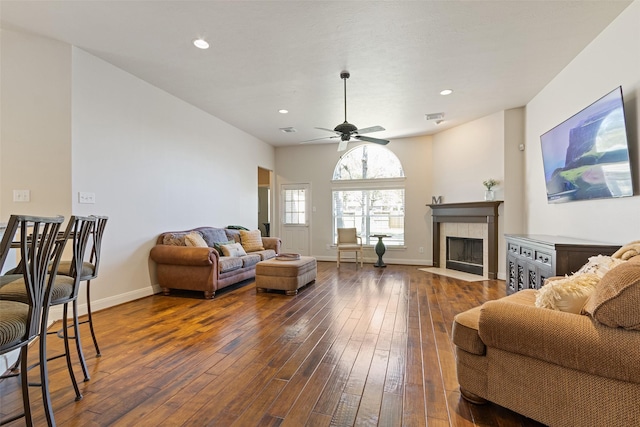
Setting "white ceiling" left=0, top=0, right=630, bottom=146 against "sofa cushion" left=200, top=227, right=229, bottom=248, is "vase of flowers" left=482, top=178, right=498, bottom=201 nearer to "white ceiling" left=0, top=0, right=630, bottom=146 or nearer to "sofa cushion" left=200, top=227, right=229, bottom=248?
"white ceiling" left=0, top=0, right=630, bottom=146

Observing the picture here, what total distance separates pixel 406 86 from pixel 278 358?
381cm

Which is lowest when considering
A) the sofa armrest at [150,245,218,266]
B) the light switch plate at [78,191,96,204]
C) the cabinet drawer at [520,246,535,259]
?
the sofa armrest at [150,245,218,266]

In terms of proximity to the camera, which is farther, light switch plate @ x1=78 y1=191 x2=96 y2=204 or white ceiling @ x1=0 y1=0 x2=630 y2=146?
light switch plate @ x1=78 y1=191 x2=96 y2=204

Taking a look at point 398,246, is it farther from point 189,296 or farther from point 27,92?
point 27,92

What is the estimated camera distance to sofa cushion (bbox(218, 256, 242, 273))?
4199mm

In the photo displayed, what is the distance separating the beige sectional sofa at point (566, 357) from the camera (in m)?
1.23

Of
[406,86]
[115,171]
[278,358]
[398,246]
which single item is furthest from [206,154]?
[398,246]

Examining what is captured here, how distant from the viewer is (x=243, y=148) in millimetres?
6574

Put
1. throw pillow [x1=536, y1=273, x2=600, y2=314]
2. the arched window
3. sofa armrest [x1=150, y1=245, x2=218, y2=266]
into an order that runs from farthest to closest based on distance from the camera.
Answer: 1. the arched window
2. sofa armrest [x1=150, y1=245, x2=218, y2=266]
3. throw pillow [x1=536, y1=273, x2=600, y2=314]

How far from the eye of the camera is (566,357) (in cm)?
136

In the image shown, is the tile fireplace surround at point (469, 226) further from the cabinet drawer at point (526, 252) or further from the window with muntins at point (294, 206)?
the window with muntins at point (294, 206)

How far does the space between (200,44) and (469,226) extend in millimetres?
5463

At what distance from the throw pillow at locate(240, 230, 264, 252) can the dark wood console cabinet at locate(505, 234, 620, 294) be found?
4154 millimetres

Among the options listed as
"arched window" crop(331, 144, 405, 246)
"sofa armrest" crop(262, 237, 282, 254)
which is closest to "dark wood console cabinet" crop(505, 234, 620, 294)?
"arched window" crop(331, 144, 405, 246)
